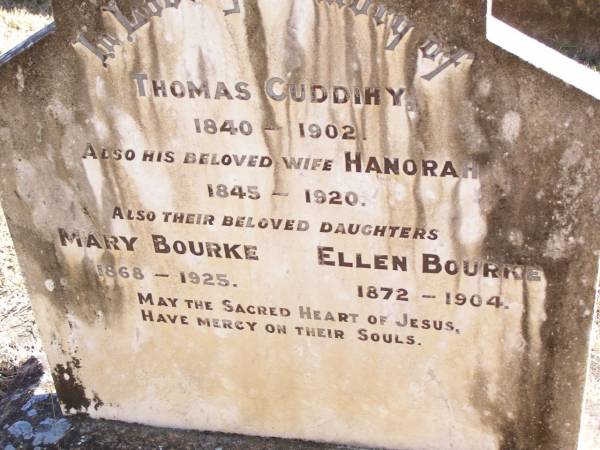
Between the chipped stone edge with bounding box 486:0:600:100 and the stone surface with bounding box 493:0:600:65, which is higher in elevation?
the chipped stone edge with bounding box 486:0:600:100

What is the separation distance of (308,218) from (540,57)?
38.0 inches

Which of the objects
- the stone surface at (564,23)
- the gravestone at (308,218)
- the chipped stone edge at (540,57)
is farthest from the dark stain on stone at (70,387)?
the stone surface at (564,23)

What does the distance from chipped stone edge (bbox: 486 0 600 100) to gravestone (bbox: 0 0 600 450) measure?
0.03 m

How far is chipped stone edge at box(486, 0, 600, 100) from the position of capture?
92.8 inches

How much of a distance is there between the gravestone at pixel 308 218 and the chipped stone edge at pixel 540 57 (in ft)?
0.11

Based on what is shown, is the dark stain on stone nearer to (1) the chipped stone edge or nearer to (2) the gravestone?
(2) the gravestone

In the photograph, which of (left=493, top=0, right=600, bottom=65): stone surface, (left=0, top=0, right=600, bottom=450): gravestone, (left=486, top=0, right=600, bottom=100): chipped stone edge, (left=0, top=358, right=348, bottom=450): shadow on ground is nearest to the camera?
(left=486, top=0, right=600, bottom=100): chipped stone edge

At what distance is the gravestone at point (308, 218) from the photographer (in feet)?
8.08

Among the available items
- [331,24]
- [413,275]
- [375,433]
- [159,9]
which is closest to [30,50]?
[159,9]

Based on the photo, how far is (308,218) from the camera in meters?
2.79

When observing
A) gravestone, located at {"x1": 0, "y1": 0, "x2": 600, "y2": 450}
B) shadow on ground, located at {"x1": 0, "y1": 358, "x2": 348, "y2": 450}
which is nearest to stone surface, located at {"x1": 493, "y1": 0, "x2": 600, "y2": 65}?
gravestone, located at {"x1": 0, "y1": 0, "x2": 600, "y2": 450}

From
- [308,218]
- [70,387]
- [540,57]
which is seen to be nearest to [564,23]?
[540,57]

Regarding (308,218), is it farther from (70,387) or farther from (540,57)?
(70,387)

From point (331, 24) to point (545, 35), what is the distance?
590 centimetres
